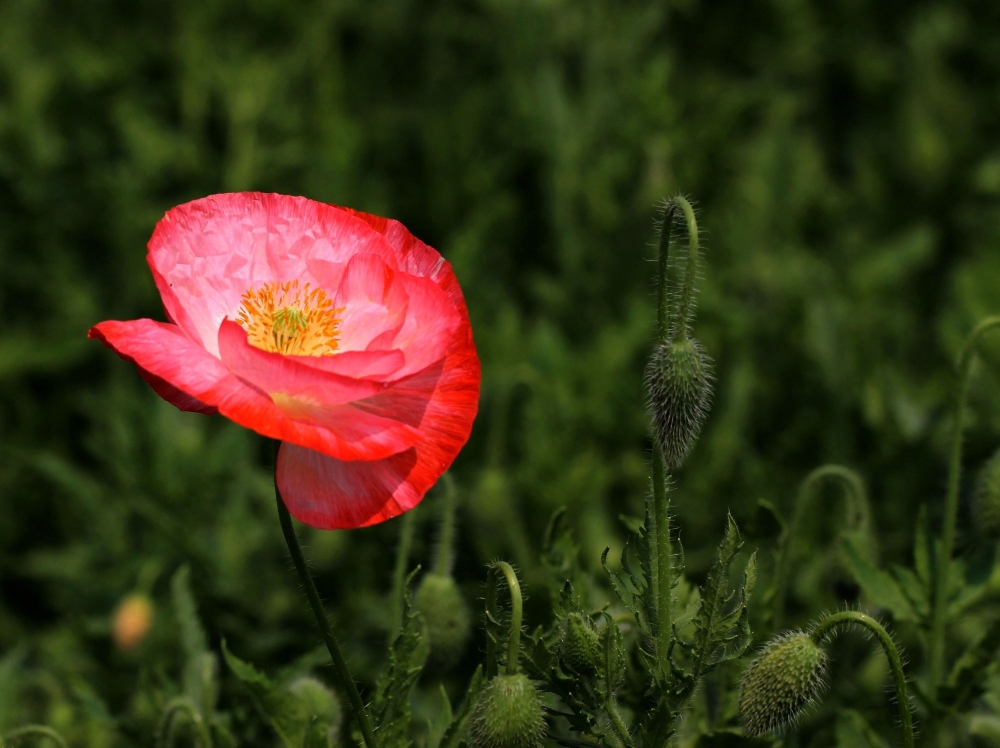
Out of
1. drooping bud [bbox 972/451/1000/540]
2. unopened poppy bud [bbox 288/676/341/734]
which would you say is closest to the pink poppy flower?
unopened poppy bud [bbox 288/676/341/734]

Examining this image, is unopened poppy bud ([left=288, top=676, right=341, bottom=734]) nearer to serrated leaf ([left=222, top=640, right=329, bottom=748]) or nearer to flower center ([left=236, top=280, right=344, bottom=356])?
serrated leaf ([left=222, top=640, right=329, bottom=748])

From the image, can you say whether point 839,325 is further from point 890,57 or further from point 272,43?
point 272,43

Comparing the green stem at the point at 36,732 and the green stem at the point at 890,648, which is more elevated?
the green stem at the point at 890,648

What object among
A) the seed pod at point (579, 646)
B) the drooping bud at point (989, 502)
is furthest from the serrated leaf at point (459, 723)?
the drooping bud at point (989, 502)

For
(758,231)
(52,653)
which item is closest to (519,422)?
(758,231)

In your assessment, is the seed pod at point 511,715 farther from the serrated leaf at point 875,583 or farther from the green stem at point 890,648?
the serrated leaf at point 875,583
